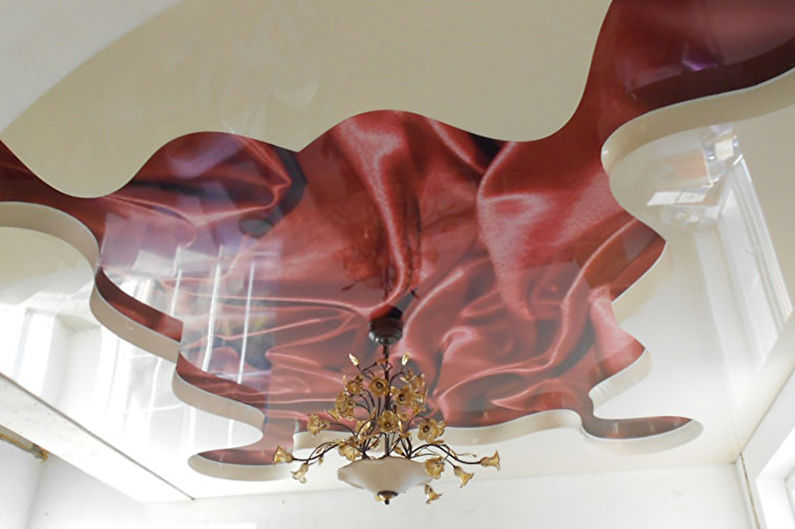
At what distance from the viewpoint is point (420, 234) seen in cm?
296

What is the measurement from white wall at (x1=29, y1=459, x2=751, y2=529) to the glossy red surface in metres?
1.23

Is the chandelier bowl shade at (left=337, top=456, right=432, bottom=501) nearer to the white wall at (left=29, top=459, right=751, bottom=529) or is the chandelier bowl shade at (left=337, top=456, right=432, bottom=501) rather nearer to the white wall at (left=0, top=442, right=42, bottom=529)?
the white wall at (left=29, top=459, right=751, bottom=529)

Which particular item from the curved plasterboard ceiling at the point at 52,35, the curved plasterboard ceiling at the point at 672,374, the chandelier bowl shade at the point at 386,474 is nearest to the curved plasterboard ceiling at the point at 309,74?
the curved plasterboard ceiling at the point at 52,35

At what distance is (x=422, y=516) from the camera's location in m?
5.34

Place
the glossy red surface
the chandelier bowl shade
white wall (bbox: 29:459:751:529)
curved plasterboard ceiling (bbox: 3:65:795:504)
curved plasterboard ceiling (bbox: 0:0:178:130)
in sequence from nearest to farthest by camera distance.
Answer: curved plasterboard ceiling (bbox: 0:0:178:130) < the glossy red surface < curved plasterboard ceiling (bbox: 3:65:795:504) < the chandelier bowl shade < white wall (bbox: 29:459:751:529)

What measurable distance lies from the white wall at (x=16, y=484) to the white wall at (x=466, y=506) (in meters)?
0.08

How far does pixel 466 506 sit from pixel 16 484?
344 cm

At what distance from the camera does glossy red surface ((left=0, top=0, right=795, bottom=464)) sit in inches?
81.9

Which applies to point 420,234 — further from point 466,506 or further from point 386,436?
point 466,506

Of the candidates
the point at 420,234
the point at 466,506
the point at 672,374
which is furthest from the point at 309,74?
the point at 466,506

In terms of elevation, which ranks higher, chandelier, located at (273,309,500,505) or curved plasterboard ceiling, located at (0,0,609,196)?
curved plasterboard ceiling, located at (0,0,609,196)

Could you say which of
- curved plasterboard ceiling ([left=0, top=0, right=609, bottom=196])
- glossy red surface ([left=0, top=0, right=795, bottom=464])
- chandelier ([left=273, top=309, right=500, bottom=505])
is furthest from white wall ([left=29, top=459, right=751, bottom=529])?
curved plasterboard ceiling ([left=0, top=0, right=609, bottom=196])

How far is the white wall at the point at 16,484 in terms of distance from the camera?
5.62 meters

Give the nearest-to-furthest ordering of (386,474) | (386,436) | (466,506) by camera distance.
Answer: (386,474) → (386,436) → (466,506)
